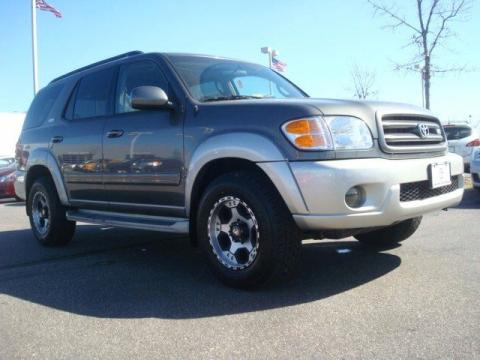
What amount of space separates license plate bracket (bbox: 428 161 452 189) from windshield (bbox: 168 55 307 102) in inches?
60.0

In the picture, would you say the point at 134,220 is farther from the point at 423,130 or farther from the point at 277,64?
the point at 277,64

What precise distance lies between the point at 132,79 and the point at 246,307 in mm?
2589

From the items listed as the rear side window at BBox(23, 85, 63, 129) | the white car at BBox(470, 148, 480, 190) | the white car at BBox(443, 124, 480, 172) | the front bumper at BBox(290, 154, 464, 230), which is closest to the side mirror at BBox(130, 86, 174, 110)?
the front bumper at BBox(290, 154, 464, 230)

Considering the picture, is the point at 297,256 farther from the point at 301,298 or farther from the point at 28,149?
the point at 28,149

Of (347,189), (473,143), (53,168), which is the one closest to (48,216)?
(53,168)

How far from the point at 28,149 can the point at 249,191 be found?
3763 millimetres

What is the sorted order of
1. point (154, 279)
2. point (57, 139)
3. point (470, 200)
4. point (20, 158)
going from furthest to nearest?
point (470, 200), point (20, 158), point (57, 139), point (154, 279)

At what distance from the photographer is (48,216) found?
593 cm

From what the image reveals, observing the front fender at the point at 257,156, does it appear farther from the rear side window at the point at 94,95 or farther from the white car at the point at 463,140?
the white car at the point at 463,140

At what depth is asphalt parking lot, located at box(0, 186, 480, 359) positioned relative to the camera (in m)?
2.73

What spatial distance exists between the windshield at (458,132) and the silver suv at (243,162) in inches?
326

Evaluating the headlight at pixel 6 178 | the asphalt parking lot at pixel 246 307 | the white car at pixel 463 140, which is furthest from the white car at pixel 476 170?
the headlight at pixel 6 178

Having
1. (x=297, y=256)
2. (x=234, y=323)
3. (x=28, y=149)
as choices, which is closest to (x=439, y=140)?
(x=297, y=256)

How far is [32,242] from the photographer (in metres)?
6.39
